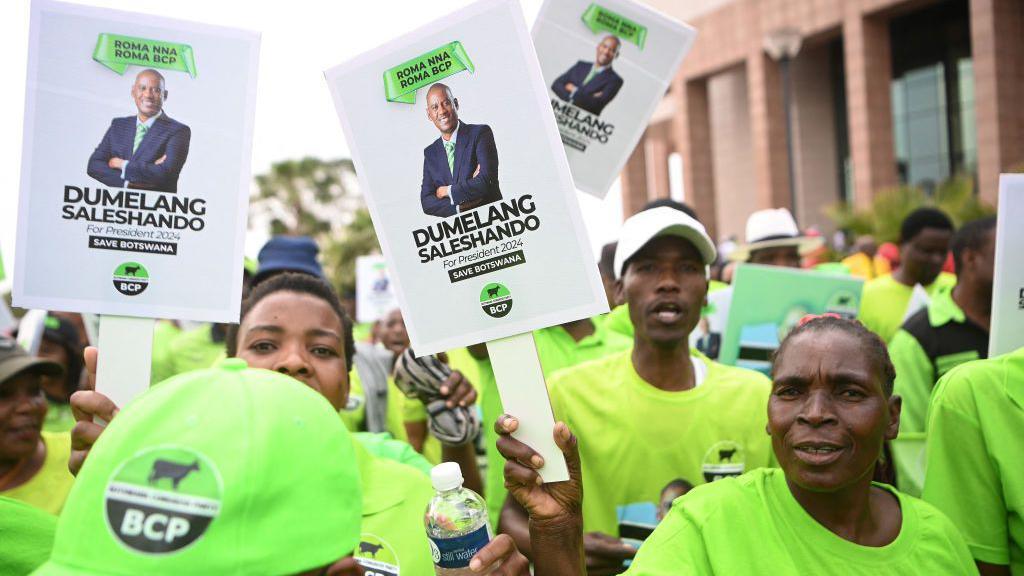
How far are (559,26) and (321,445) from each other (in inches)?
87.1

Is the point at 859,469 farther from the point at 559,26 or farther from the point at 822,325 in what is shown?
the point at 559,26

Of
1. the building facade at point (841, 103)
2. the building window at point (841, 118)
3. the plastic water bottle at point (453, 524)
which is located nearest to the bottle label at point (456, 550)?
the plastic water bottle at point (453, 524)

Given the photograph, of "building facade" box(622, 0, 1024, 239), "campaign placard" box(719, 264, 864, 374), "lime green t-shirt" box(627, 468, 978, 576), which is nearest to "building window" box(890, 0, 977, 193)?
"building facade" box(622, 0, 1024, 239)

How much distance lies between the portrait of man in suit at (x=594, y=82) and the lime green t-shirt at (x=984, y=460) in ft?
5.06

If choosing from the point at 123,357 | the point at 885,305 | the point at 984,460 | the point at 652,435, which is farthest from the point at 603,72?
the point at 885,305

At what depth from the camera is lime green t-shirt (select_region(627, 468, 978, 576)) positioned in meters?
1.96

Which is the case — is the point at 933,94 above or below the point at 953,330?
above

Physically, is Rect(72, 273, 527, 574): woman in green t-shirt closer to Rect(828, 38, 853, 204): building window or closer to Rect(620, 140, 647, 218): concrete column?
Rect(828, 38, 853, 204): building window

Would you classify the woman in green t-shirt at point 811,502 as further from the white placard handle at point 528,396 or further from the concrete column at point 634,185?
the concrete column at point 634,185

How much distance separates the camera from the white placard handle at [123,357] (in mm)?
2158

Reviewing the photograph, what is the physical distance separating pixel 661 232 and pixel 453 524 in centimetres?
156

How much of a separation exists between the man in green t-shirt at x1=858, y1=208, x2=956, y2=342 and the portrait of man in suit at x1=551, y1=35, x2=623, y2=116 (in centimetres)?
335

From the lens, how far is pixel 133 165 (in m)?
2.21

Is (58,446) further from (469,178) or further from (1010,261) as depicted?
(1010,261)
